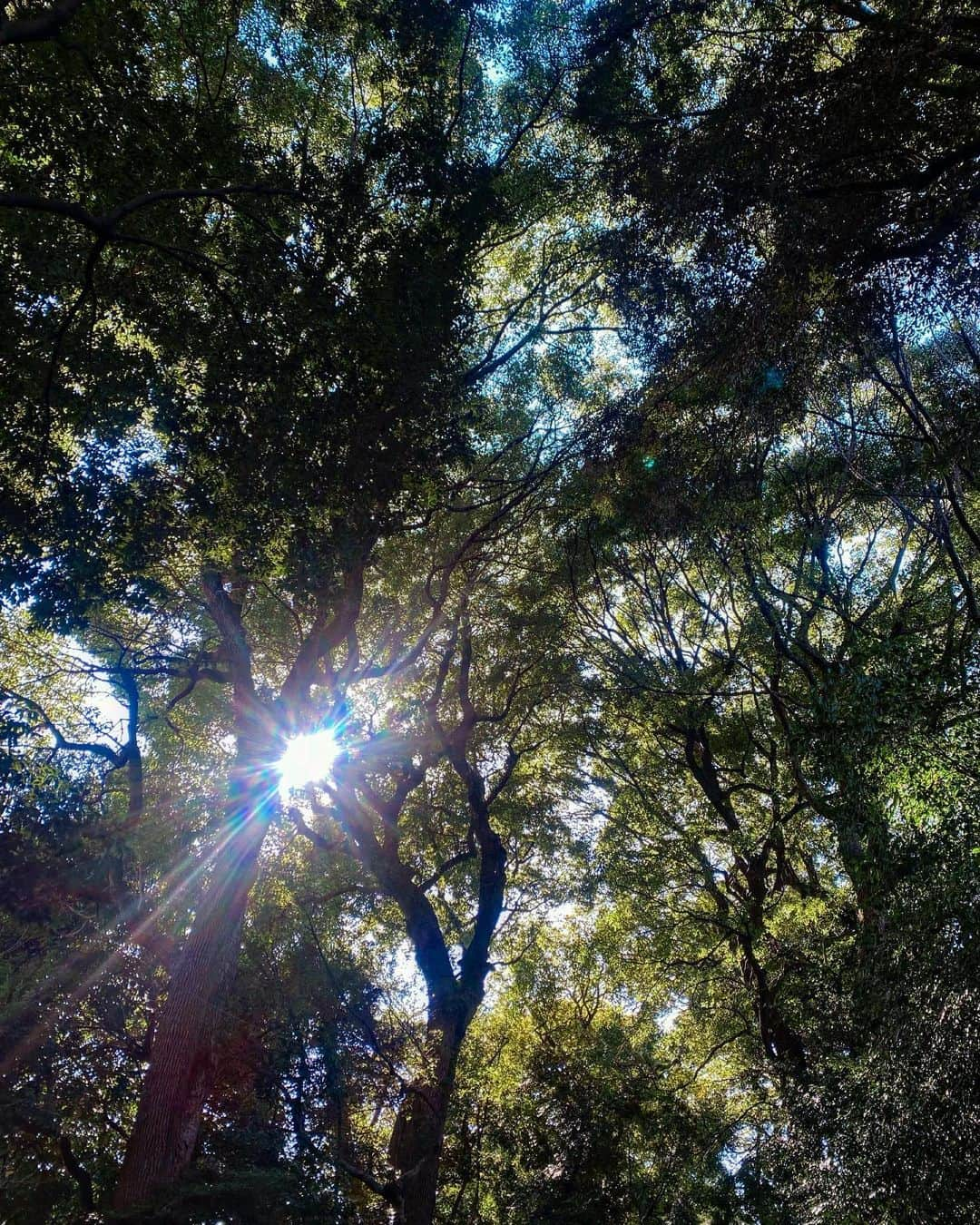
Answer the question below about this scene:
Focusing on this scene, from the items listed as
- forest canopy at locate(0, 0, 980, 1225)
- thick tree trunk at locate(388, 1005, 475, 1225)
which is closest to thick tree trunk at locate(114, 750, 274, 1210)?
forest canopy at locate(0, 0, 980, 1225)

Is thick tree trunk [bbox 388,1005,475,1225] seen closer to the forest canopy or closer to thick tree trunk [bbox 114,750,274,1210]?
the forest canopy

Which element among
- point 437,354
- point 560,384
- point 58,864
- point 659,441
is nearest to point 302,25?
point 437,354

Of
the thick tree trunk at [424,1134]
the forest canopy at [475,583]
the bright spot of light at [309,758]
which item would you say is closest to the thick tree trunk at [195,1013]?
the forest canopy at [475,583]

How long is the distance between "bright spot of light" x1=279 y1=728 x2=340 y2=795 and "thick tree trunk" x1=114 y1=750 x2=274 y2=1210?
37 centimetres

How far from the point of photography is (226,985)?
24.7 feet

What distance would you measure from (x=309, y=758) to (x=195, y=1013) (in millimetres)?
3312

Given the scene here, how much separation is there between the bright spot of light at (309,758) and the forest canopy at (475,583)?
4.1 inches

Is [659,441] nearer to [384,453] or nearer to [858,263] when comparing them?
[858,263]

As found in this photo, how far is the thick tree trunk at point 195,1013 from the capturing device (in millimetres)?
6395

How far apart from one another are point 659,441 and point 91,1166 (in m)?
10.2

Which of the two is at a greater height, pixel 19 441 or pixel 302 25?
pixel 302 25

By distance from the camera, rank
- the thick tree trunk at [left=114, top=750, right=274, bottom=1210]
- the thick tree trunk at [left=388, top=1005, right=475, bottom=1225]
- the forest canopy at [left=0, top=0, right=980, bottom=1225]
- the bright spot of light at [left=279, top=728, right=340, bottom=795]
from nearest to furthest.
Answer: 1. the forest canopy at [left=0, top=0, right=980, bottom=1225]
2. the thick tree trunk at [left=114, top=750, right=274, bottom=1210]
3. the thick tree trunk at [left=388, top=1005, right=475, bottom=1225]
4. the bright spot of light at [left=279, top=728, right=340, bottom=795]

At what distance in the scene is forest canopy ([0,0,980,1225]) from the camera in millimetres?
5828

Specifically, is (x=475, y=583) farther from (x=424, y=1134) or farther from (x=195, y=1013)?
(x=424, y=1134)
